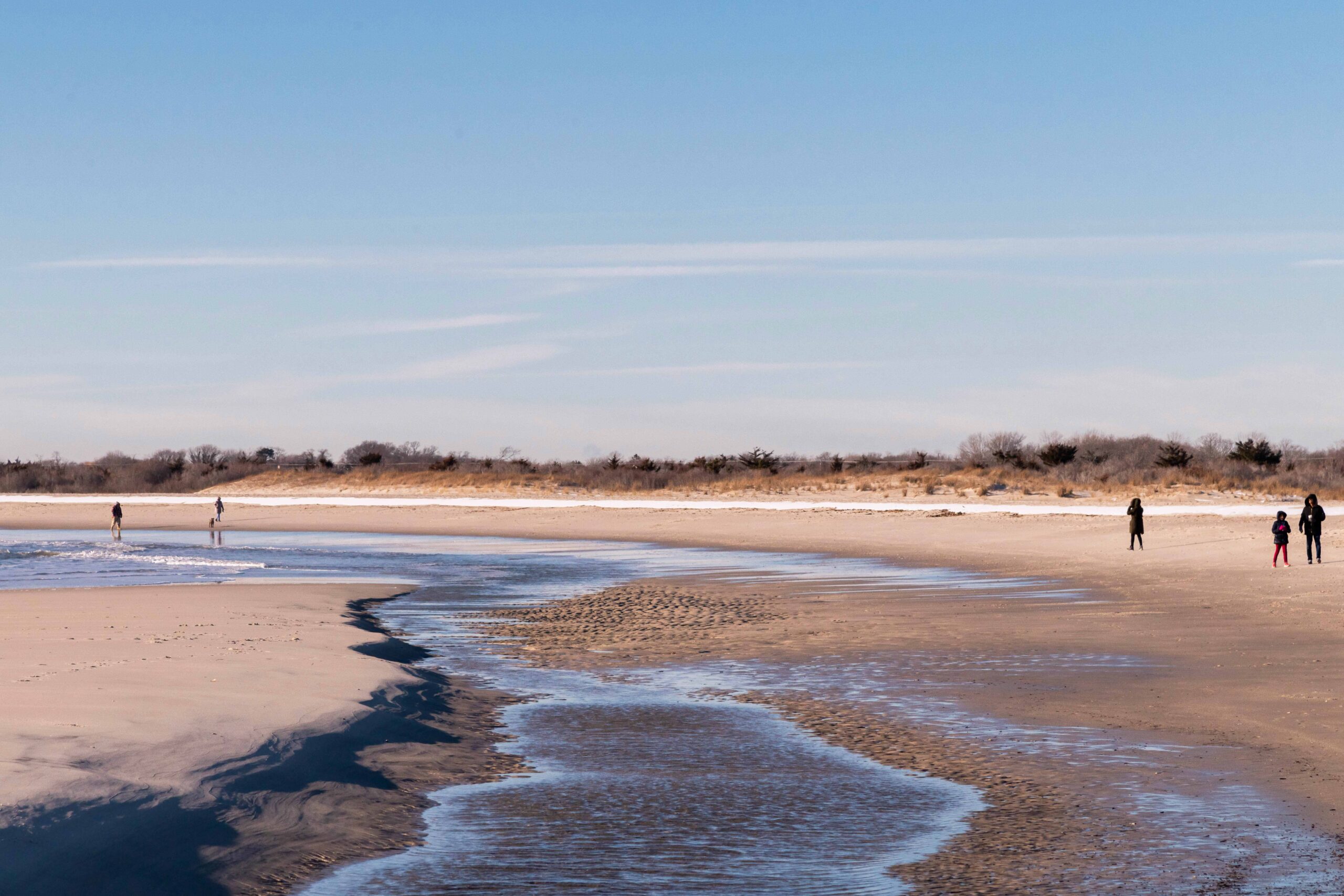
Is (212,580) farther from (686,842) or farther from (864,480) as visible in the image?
(864,480)

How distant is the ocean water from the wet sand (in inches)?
19.6

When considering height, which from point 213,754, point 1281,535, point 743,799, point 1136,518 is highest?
point 1136,518

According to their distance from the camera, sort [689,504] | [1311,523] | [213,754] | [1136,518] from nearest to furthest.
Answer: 1. [213,754]
2. [1311,523]
3. [1136,518]
4. [689,504]

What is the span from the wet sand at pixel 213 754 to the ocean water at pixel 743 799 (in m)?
0.50

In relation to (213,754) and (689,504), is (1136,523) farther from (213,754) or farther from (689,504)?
(213,754)

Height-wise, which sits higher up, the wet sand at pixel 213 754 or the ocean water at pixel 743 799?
the wet sand at pixel 213 754

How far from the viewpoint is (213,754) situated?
30.0 ft

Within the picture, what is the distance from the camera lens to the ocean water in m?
7.42

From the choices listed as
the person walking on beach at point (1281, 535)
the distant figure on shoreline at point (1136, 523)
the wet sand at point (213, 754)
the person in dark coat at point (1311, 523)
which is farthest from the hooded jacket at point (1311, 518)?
the wet sand at point (213, 754)

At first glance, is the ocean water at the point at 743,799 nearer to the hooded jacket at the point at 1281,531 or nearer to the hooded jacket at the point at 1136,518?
the hooded jacket at the point at 1281,531

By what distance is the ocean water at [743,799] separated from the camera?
24.3 feet

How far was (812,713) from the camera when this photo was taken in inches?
492

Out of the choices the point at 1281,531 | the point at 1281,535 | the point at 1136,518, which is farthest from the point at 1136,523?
the point at 1281,535

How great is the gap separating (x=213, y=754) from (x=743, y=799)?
3620mm
